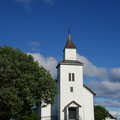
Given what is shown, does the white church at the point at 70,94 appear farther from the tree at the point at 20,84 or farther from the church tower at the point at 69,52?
the tree at the point at 20,84

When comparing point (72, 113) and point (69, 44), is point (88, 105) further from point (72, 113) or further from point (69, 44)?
point (69, 44)

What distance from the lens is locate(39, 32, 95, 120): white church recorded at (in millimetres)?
45375

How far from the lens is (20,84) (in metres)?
32.0

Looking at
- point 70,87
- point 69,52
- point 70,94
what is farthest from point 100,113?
point 69,52

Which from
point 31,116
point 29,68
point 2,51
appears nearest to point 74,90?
point 31,116

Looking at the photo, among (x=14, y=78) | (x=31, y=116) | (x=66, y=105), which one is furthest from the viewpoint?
(x=66, y=105)

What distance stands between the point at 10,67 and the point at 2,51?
3034 millimetres

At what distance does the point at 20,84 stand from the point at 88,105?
2102cm

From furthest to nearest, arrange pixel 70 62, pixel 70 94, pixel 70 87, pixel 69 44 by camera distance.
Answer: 1. pixel 69 44
2. pixel 70 62
3. pixel 70 87
4. pixel 70 94

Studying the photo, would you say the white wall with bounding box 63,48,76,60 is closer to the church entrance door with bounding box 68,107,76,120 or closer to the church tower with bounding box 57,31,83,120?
the church tower with bounding box 57,31,83,120

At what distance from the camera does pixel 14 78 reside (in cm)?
3294

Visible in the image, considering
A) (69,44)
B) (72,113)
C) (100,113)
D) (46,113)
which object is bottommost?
(72,113)

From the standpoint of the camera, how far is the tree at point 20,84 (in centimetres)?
3158

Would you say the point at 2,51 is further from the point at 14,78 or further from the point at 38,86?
the point at 38,86
